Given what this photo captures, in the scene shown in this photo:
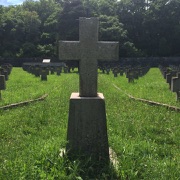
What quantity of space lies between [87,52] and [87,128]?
108cm

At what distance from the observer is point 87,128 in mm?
4609

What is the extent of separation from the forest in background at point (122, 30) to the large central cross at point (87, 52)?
4893 centimetres

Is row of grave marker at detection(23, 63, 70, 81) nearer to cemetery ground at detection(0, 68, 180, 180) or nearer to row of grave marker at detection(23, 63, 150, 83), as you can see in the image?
row of grave marker at detection(23, 63, 150, 83)

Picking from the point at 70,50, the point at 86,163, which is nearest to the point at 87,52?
the point at 70,50

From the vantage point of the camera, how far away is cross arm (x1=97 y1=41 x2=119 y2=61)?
4.74m

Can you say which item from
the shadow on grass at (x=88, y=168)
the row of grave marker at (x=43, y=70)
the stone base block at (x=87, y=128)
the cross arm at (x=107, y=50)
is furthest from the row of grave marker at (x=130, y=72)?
the shadow on grass at (x=88, y=168)

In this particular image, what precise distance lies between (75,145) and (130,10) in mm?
68061

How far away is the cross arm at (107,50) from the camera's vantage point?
4743 millimetres

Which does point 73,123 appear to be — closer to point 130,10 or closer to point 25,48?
point 25,48

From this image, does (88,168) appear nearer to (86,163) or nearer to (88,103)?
(86,163)

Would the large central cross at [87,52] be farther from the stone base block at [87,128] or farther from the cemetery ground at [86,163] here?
the cemetery ground at [86,163]

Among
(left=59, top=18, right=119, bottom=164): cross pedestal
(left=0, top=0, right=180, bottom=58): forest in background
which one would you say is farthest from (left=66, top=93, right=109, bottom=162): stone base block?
(left=0, top=0, right=180, bottom=58): forest in background


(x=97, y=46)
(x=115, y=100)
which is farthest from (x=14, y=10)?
(x=97, y=46)

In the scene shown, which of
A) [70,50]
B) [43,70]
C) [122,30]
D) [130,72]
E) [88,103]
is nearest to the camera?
[88,103]
